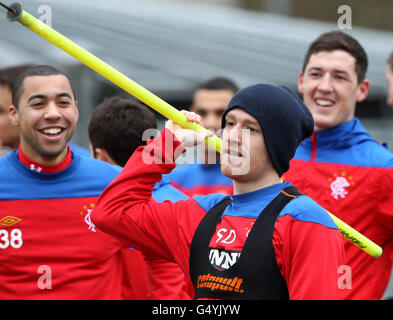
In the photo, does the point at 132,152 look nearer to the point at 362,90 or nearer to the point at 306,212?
the point at 362,90

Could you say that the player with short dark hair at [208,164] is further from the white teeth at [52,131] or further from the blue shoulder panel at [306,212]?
the blue shoulder panel at [306,212]

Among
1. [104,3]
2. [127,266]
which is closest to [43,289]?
[127,266]

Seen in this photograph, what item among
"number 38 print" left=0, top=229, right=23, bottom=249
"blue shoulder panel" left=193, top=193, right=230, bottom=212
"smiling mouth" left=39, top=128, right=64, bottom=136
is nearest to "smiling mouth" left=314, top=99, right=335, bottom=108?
"blue shoulder panel" left=193, top=193, right=230, bottom=212

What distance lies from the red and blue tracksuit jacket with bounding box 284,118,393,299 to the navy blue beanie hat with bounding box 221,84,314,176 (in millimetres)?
1014

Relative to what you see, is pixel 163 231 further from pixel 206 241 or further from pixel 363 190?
pixel 363 190

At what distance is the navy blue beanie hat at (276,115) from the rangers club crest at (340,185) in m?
1.08

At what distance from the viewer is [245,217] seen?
2.59 metres

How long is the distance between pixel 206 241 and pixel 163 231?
0.74 ft

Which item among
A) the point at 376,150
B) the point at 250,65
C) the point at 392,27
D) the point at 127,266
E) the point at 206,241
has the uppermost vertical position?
the point at 392,27

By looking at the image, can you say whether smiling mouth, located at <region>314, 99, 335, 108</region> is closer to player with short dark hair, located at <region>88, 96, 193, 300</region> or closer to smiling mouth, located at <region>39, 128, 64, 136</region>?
player with short dark hair, located at <region>88, 96, 193, 300</region>

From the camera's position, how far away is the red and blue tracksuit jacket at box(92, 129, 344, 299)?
2.36 m

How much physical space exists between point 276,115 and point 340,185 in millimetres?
1236

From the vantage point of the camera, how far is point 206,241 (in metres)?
2.61

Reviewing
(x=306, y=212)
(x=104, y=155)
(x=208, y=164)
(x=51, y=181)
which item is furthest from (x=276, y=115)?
(x=208, y=164)
